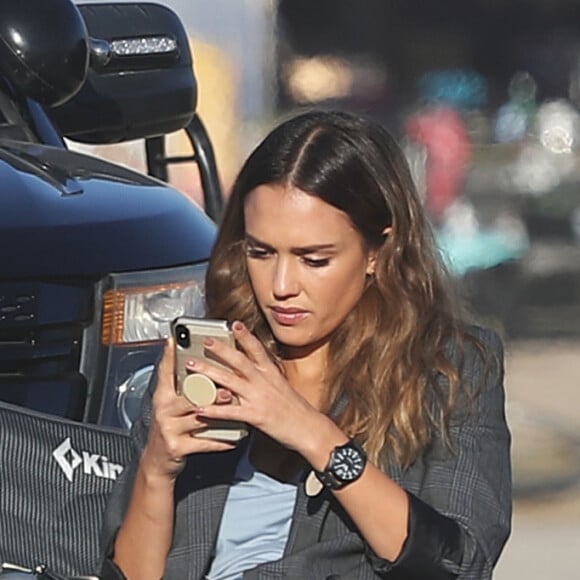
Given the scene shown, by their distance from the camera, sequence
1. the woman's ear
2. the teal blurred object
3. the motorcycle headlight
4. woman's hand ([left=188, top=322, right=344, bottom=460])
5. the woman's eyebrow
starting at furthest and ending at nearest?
the teal blurred object
the motorcycle headlight
the woman's ear
the woman's eyebrow
woman's hand ([left=188, top=322, right=344, bottom=460])

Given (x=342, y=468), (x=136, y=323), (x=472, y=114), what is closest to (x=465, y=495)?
(x=342, y=468)

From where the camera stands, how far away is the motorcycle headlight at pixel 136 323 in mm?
3137

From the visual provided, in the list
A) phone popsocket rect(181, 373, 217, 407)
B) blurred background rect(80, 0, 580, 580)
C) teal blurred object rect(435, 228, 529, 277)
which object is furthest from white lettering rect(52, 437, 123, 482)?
teal blurred object rect(435, 228, 529, 277)

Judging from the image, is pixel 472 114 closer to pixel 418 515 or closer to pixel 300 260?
pixel 300 260

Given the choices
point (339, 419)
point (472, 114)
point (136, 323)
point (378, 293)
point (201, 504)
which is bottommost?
point (472, 114)

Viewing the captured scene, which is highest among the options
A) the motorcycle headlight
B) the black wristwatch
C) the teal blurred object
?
the black wristwatch

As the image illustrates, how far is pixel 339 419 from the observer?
2.56 meters

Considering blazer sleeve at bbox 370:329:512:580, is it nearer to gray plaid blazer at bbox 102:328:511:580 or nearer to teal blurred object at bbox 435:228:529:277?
gray plaid blazer at bbox 102:328:511:580

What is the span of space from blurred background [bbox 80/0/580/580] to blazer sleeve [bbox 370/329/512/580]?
443 centimetres

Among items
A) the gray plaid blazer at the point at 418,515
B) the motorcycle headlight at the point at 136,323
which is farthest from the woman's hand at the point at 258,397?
the motorcycle headlight at the point at 136,323

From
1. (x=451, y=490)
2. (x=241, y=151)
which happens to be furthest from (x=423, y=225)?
(x=241, y=151)

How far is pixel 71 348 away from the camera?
10.2ft

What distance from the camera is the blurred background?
918 cm

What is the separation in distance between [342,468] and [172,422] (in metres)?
0.23
